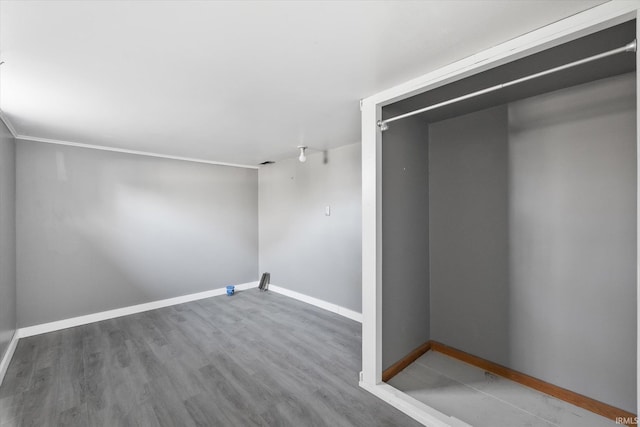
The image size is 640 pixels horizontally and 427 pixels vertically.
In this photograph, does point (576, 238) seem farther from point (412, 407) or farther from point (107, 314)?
point (107, 314)

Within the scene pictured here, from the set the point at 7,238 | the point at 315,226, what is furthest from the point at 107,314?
the point at 315,226

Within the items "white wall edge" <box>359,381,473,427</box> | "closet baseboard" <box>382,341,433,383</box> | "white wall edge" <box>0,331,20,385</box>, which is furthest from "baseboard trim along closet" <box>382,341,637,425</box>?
"white wall edge" <box>0,331,20,385</box>

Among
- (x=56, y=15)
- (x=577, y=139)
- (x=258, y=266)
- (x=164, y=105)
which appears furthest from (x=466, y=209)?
(x=258, y=266)

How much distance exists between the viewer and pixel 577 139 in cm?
190

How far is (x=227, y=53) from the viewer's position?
1.47 metres

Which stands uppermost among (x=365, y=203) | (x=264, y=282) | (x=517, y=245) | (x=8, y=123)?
(x=8, y=123)

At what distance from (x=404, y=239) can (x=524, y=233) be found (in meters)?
0.89

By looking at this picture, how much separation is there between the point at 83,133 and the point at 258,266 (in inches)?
120

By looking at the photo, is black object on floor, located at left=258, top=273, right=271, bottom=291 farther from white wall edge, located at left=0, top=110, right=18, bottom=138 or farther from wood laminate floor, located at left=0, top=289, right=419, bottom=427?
white wall edge, located at left=0, top=110, right=18, bottom=138

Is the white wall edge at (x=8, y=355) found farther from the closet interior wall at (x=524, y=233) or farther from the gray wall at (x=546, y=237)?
the gray wall at (x=546, y=237)

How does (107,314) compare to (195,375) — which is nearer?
(195,375)

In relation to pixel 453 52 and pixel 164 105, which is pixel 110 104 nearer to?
pixel 164 105

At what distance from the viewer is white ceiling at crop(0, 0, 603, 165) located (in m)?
1.17

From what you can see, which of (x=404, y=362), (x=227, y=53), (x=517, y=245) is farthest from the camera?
(x=404, y=362)
